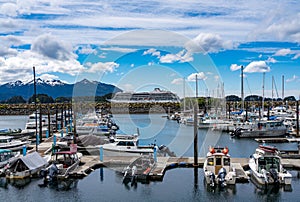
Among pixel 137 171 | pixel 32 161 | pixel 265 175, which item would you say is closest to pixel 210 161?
pixel 265 175

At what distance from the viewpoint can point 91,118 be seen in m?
67.9

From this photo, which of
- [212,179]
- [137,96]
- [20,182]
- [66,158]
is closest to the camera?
[212,179]

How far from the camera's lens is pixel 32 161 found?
2653cm

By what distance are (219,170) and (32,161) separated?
43.9ft

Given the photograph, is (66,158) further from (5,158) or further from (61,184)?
(5,158)

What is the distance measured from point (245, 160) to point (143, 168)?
28.8 ft

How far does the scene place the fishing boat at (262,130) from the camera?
52.8 meters

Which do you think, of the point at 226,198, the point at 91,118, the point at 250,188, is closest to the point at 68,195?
the point at 226,198

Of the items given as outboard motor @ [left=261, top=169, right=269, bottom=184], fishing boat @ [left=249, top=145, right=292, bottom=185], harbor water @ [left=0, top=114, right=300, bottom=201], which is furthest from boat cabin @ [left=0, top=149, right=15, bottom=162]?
outboard motor @ [left=261, top=169, right=269, bottom=184]

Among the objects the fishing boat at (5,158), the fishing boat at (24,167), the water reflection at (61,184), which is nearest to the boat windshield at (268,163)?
the water reflection at (61,184)

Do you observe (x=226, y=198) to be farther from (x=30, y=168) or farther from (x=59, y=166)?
(x=30, y=168)

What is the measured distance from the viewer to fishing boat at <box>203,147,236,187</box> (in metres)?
23.2

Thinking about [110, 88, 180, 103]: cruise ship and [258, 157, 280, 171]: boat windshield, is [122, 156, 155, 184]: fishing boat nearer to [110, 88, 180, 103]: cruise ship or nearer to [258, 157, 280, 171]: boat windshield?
[258, 157, 280, 171]: boat windshield

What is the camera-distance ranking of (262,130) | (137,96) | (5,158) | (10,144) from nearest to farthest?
(5,158)
(10,144)
(137,96)
(262,130)
